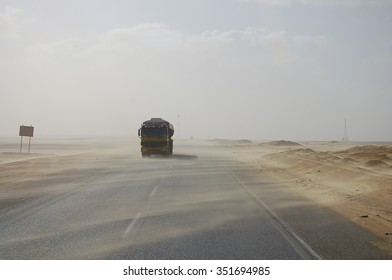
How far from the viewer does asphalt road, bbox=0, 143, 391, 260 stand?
7.10 m

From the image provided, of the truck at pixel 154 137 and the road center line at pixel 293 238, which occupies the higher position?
the truck at pixel 154 137

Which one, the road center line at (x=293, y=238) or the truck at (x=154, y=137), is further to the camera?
the truck at (x=154, y=137)

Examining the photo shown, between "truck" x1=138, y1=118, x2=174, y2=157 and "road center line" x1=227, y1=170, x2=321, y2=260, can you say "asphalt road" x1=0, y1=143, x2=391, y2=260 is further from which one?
"truck" x1=138, y1=118, x2=174, y2=157

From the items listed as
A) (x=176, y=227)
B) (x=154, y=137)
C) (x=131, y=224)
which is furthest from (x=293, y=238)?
(x=154, y=137)

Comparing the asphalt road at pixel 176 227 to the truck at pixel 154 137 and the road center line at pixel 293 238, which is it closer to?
the road center line at pixel 293 238

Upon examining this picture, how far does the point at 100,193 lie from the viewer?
49.4ft

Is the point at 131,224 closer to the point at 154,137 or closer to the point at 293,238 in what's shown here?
the point at 293,238

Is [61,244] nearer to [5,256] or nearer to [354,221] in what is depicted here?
[5,256]

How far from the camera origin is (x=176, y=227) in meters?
9.13

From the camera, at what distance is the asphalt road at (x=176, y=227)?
710cm

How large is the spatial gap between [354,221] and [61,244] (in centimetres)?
679

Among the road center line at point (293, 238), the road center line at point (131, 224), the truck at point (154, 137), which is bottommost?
the road center line at point (131, 224)

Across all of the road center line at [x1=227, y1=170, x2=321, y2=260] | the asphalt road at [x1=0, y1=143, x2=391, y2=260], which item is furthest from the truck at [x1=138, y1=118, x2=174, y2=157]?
the road center line at [x1=227, y1=170, x2=321, y2=260]

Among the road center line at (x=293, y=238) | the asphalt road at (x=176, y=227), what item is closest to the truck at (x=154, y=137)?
the asphalt road at (x=176, y=227)
